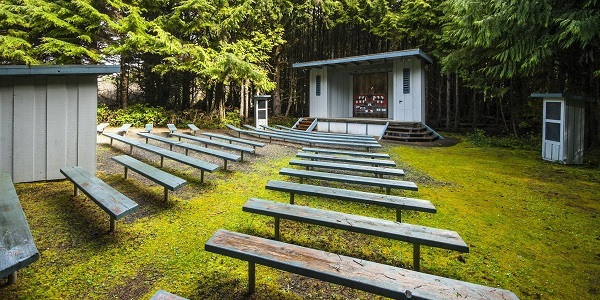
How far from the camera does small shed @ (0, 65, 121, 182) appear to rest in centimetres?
427

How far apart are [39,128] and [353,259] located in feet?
16.7

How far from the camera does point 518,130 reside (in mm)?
12852

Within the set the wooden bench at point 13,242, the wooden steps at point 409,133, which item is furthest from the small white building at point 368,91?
the wooden bench at point 13,242

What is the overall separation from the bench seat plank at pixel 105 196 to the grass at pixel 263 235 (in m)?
0.35

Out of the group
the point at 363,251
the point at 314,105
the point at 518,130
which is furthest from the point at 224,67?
the point at 518,130

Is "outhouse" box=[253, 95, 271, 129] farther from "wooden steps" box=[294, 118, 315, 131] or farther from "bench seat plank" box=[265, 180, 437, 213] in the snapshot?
"bench seat plank" box=[265, 180, 437, 213]

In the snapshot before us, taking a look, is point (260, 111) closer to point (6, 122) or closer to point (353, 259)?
point (6, 122)

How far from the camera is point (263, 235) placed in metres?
3.02

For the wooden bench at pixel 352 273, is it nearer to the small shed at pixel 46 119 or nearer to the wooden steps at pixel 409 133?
the small shed at pixel 46 119

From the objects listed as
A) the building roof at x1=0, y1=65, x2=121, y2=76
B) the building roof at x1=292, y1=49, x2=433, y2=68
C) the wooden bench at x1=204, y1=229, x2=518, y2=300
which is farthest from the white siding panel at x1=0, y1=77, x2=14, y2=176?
the building roof at x1=292, y1=49, x2=433, y2=68

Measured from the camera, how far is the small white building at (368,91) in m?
12.6

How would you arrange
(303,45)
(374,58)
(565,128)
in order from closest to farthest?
1. (565,128)
2. (374,58)
3. (303,45)

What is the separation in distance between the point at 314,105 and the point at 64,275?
45.5ft

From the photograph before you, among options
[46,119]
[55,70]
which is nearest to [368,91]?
[55,70]
